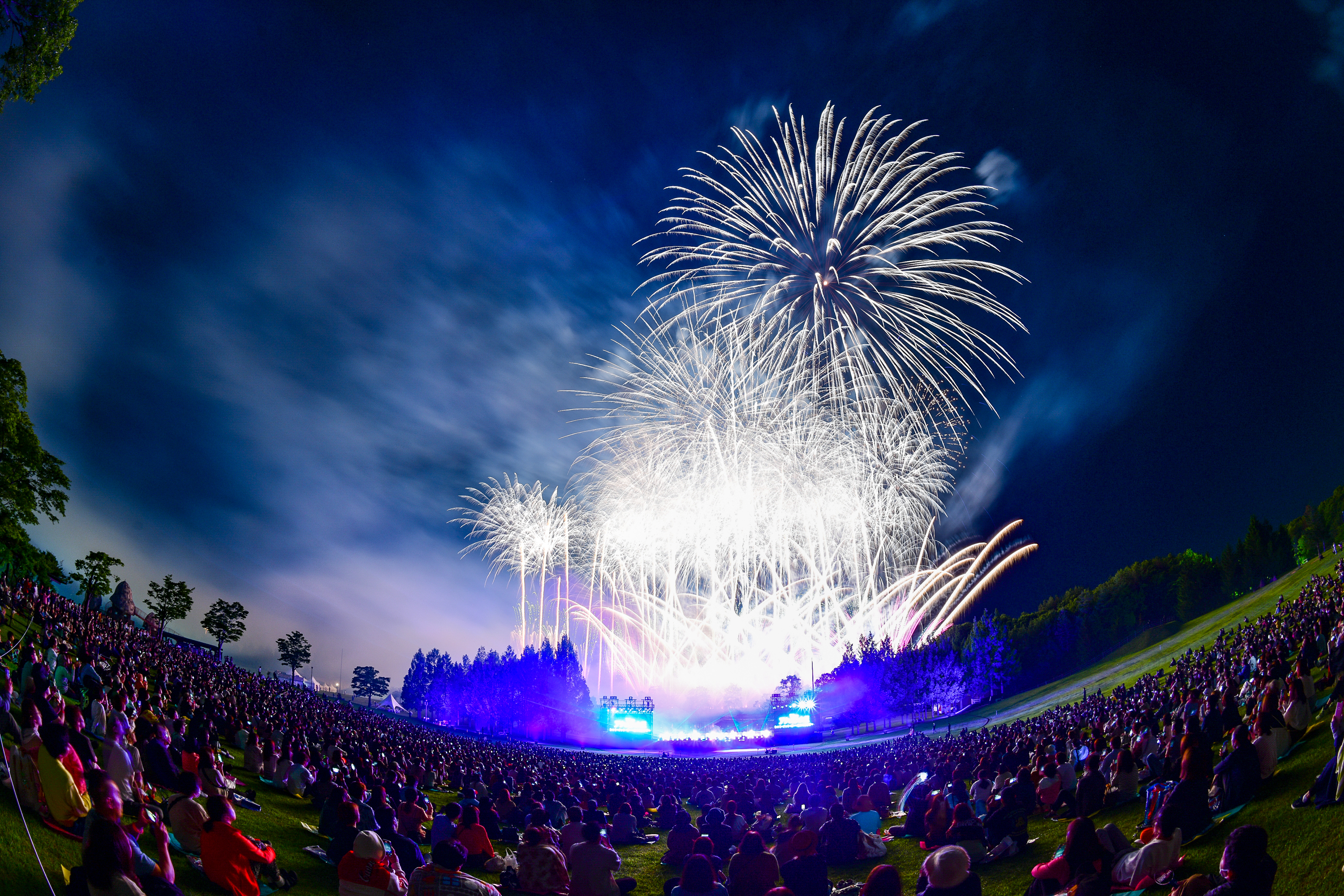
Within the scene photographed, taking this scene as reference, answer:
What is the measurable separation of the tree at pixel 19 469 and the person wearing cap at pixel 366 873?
112 feet

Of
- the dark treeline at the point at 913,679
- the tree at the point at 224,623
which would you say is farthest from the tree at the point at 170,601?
the dark treeline at the point at 913,679

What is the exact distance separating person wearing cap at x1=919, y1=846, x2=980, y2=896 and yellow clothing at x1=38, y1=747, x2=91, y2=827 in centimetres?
1009

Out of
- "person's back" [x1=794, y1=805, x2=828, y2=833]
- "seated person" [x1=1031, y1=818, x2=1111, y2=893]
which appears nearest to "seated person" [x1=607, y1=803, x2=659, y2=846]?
"person's back" [x1=794, y1=805, x2=828, y2=833]

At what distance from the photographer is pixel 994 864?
11750mm

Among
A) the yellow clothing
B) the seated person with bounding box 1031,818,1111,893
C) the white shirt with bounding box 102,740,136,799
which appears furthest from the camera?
the white shirt with bounding box 102,740,136,799

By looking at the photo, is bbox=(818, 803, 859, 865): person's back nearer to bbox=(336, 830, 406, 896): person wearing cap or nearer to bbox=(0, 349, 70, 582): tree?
bbox=(336, 830, 406, 896): person wearing cap

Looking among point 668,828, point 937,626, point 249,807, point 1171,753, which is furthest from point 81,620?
point 937,626

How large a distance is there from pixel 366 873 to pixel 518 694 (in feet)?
379

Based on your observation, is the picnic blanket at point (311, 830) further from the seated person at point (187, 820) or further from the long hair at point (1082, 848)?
the long hair at point (1082, 848)

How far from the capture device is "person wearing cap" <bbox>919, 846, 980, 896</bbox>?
23.2 ft

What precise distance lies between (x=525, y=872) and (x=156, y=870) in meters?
5.02

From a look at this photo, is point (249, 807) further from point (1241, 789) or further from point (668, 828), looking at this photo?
point (1241, 789)

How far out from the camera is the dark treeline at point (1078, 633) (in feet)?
270

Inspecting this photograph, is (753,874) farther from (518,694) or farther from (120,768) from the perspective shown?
(518,694)
